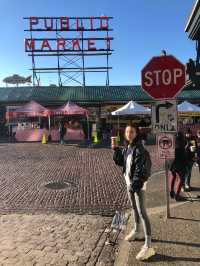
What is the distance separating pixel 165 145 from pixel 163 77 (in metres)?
1.20

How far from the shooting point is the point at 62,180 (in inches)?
454

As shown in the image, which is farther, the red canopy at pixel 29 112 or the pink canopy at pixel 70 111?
the pink canopy at pixel 70 111

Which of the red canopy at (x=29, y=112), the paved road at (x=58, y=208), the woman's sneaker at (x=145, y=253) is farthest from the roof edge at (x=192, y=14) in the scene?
the red canopy at (x=29, y=112)

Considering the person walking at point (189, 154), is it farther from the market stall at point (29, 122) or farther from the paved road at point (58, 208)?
the market stall at point (29, 122)

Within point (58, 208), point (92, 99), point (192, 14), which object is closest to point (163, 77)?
point (192, 14)

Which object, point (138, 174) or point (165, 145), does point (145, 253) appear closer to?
point (138, 174)

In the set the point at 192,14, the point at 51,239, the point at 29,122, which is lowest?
the point at 51,239

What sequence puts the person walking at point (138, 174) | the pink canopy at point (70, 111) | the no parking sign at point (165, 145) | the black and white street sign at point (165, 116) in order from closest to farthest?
the person walking at point (138, 174) → the black and white street sign at point (165, 116) → the no parking sign at point (165, 145) → the pink canopy at point (70, 111)

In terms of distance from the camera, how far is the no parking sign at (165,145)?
6.74 metres

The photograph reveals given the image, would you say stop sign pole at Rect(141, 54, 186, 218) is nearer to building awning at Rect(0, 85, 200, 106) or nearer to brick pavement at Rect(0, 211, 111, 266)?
brick pavement at Rect(0, 211, 111, 266)

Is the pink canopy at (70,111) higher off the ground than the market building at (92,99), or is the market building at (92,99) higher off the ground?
the market building at (92,99)

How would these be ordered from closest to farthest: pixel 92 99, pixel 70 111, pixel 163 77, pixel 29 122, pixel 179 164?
pixel 163 77 < pixel 179 164 < pixel 70 111 < pixel 29 122 < pixel 92 99

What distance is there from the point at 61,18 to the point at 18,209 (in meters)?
Answer: 30.9

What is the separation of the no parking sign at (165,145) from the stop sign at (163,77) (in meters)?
0.71
